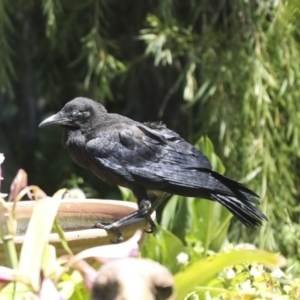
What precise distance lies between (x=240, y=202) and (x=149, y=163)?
314 millimetres

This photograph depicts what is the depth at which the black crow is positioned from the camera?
7.00 feet

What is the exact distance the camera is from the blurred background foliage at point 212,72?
3.15 m

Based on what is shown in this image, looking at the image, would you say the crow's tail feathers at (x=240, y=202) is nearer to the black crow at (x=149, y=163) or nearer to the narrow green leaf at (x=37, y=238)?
the black crow at (x=149, y=163)

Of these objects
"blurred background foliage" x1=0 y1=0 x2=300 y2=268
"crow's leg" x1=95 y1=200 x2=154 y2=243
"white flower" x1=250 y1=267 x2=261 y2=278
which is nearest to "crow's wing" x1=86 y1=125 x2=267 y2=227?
"crow's leg" x1=95 y1=200 x2=154 y2=243

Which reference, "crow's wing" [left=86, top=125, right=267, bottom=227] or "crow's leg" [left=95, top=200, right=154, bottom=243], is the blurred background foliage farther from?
"crow's leg" [left=95, top=200, right=154, bottom=243]

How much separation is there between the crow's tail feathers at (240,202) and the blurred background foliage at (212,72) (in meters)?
0.64

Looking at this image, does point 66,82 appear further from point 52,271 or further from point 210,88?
point 52,271

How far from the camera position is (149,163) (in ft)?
7.23

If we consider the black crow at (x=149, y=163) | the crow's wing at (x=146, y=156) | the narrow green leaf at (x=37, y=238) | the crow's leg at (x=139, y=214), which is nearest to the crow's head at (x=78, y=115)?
the black crow at (x=149, y=163)

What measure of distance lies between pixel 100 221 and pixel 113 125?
0.56m

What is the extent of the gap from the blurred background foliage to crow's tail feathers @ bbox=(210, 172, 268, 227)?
2.09 ft

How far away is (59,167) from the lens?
13.8 feet

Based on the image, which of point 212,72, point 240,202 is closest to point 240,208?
point 240,202

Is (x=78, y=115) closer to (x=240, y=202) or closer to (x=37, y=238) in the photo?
(x=240, y=202)
